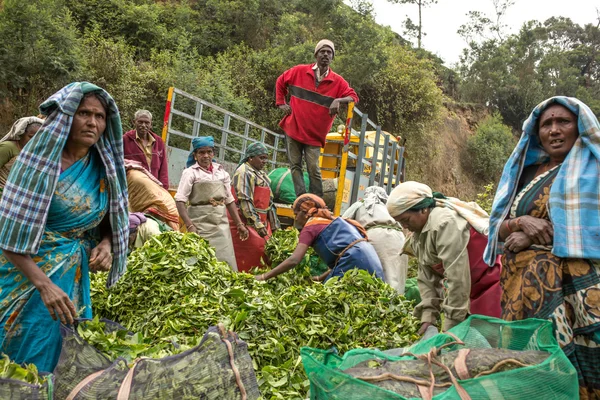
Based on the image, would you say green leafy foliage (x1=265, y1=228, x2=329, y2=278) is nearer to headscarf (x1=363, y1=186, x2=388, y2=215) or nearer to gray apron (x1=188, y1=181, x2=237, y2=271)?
gray apron (x1=188, y1=181, x2=237, y2=271)

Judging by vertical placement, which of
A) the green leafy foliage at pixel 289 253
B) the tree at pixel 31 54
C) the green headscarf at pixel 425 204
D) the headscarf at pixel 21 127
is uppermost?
the tree at pixel 31 54

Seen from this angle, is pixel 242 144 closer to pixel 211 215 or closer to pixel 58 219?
pixel 211 215

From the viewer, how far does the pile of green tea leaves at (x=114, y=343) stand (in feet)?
6.94

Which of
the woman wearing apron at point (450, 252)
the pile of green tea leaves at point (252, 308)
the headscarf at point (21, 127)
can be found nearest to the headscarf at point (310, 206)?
the pile of green tea leaves at point (252, 308)

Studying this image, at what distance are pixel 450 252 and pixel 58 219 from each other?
2.20 meters

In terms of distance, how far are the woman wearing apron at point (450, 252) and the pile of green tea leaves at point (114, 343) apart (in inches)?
67.8

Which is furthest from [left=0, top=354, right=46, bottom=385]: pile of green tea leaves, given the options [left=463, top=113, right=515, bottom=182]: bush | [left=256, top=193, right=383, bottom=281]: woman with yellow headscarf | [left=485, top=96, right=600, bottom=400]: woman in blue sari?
[left=463, top=113, right=515, bottom=182]: bush

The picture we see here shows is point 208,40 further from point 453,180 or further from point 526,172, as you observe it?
point 526,172

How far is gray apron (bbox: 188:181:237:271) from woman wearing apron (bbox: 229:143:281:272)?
32 cm

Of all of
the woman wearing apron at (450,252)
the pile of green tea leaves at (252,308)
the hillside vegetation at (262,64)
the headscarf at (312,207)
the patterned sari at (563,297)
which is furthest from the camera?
the hillside vegetation at (262,64)

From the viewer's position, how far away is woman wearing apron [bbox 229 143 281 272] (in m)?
6.32

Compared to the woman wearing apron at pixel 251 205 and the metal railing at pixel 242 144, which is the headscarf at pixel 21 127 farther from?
the woman wearing apron at pixel 251 205

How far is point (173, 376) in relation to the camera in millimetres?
1657

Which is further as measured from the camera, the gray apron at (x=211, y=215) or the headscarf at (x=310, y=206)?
the gray apron at (x=211, y=215)
